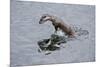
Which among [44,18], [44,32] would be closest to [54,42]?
[44,32]

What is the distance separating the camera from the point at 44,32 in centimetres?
174

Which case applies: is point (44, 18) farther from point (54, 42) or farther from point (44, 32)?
point (54, 42)

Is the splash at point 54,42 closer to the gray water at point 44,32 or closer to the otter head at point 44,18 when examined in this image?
the gray water at point 44,32

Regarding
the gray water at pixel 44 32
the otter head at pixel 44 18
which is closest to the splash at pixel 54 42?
the gray water at pixel 44 32

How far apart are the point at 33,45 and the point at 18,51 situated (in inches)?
5.8

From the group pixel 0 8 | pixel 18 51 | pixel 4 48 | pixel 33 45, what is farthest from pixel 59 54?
pixel 0 8

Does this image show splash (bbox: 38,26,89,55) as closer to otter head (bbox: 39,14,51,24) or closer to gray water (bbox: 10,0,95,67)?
gray water (bbox: 10,0,95,67)

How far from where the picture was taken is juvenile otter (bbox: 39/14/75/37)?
1.74 metres

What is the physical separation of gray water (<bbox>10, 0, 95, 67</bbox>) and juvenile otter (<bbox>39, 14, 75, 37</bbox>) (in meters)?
0.03

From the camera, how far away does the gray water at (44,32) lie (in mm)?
1668

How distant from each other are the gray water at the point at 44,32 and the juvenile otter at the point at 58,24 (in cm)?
3

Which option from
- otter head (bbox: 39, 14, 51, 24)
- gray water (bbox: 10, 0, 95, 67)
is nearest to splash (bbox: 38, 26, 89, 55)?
gray water (bbox: 10, 0, 95, 67)

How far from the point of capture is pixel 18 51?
1.67m

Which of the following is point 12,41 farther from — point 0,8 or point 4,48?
point 0,8
